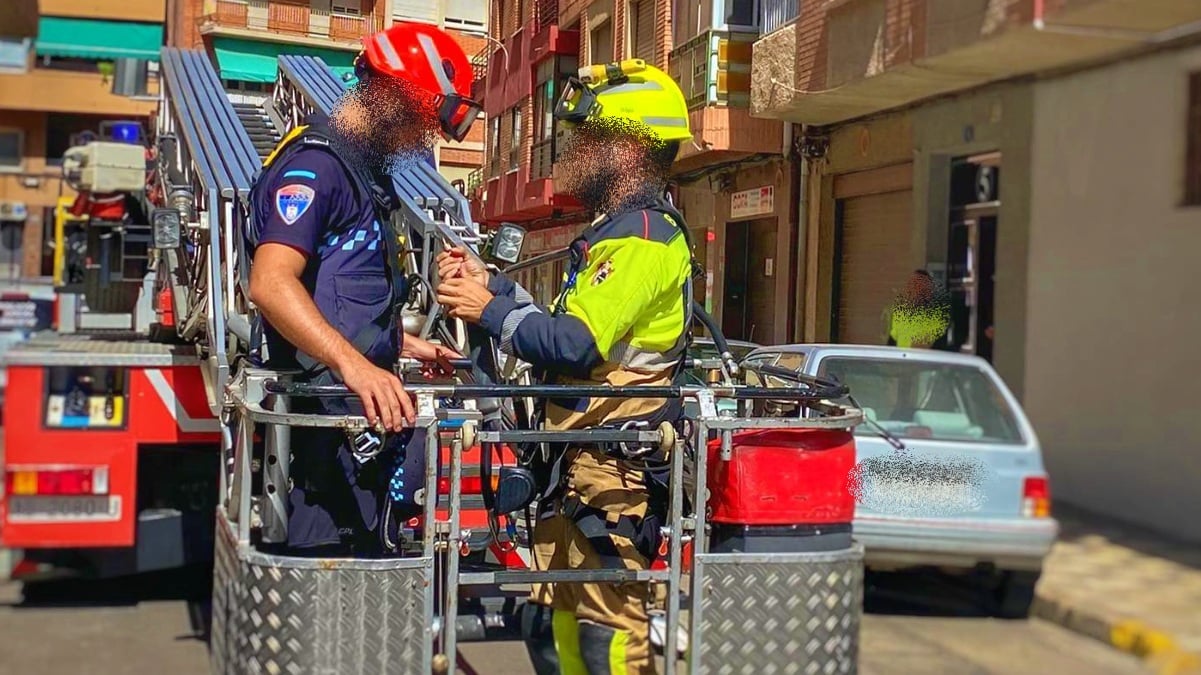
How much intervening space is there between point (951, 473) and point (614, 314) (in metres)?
1.60

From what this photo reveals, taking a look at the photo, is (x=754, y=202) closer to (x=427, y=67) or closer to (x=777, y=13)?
(x=777, y=13)

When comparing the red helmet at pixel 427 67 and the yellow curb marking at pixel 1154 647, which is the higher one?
the red helmet at pixel 427 67

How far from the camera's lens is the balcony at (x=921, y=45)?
3285mm

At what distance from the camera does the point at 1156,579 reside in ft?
10.2

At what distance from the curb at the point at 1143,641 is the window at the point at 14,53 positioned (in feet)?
12.2

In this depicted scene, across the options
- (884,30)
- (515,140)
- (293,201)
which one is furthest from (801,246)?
(293,201)

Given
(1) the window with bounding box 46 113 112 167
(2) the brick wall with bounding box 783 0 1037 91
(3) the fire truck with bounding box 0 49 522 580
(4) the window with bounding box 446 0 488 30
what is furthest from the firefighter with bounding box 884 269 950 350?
(1) the window with bounding box 46 113 112 167

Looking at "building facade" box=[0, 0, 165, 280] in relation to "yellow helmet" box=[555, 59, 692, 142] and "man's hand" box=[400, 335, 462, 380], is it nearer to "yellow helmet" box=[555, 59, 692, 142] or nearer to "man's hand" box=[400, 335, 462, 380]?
"man's hand" box=[400, 335, 462, 380]

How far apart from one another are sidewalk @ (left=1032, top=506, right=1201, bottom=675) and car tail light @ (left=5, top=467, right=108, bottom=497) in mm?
2898

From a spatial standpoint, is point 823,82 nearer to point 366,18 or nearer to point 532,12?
point 532,12

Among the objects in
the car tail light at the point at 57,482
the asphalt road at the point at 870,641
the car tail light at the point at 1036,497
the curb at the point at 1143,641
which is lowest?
the asphalt road at the point at 870,641

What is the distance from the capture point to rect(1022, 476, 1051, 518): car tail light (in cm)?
318

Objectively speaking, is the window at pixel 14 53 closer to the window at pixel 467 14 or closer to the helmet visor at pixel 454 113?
the window at pixel 467 14

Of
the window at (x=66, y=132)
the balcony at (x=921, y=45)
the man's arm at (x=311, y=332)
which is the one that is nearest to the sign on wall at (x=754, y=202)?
the balcony at (x=921, y=45)
